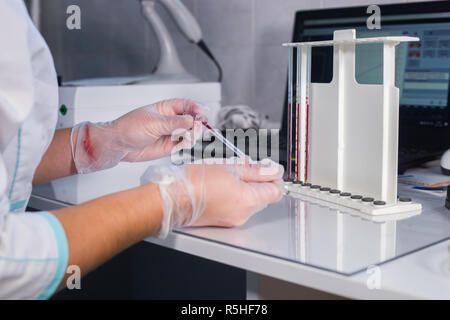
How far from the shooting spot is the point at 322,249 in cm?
67

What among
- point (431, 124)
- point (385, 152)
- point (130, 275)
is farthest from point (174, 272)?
point (385, 152)

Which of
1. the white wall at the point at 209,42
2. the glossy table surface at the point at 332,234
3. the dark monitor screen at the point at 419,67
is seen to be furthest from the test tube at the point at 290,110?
the white wall at the point at 209,42

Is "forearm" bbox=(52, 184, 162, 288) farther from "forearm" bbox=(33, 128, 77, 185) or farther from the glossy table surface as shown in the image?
"forearm" bbox=(33, 128, 77, 185)

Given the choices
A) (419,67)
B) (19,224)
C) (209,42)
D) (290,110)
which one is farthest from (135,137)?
(209,42)

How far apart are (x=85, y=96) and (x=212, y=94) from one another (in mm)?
339

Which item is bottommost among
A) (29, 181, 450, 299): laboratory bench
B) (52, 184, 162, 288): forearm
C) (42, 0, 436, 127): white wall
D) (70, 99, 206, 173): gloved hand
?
(29, 181, 450, 299): laboratory bench

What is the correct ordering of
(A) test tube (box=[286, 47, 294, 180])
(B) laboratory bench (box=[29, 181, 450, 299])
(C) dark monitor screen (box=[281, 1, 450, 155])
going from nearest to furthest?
(B) laboratory bench (box=[29, 181, 450, 299]) → (A) test tube (box=[286, 47, 294, 180]) → (C) dark monitor screen (box=[281, 1, 450, 155])

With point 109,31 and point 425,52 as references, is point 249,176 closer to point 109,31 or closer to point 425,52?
point 425,52

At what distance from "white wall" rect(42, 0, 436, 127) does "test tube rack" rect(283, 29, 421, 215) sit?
533 millimetres

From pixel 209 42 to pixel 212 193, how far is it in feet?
3.43

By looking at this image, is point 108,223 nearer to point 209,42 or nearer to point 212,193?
point 212,193

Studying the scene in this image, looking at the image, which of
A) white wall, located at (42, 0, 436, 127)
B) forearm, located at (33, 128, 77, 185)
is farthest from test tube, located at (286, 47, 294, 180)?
white wall, located at (42, 0, 436, 127)

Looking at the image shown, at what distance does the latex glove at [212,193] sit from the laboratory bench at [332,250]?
2 cm

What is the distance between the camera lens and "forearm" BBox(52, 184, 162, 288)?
2.06 feet
